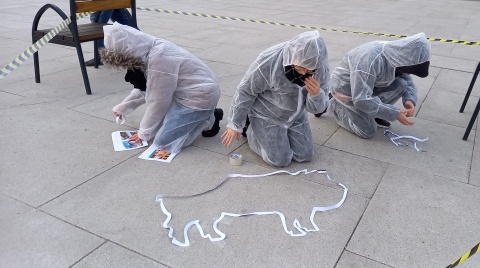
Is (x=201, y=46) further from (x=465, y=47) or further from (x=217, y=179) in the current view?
(x=465, y=47)

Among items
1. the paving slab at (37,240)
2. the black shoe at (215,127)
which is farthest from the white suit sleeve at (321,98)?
the paving slab at (37,240)

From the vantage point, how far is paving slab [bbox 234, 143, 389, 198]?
305 centimetres

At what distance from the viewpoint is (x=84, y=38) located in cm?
457

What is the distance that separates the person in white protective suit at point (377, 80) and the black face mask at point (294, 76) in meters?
0.73

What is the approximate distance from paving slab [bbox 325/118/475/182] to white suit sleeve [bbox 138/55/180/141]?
1.48 m

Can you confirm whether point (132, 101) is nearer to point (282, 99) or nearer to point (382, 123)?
point (282, 99)

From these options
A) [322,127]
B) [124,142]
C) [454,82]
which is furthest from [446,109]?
[124,142]

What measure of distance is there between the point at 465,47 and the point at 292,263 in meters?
7.01

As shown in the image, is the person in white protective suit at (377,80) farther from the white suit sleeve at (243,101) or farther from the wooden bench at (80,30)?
the wooden bench at (80,30)

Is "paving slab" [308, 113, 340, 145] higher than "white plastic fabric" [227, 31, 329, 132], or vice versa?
"white plastic fabric" [227, 31, 329, 132]

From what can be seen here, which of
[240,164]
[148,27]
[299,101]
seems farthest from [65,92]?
[148,27]

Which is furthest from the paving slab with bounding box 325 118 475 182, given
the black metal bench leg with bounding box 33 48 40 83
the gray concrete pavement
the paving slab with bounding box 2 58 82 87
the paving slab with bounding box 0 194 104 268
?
the paving slab with bounding box 2 58 82 87

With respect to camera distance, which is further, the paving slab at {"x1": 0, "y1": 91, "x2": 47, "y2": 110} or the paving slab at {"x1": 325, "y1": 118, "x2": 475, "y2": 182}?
the paving slab at {"x1": 0, "y1": 91, "x2": 47, "y2": 110}

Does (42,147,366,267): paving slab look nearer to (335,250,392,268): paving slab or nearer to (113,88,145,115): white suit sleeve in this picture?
(335,250,392,268): paving slab
